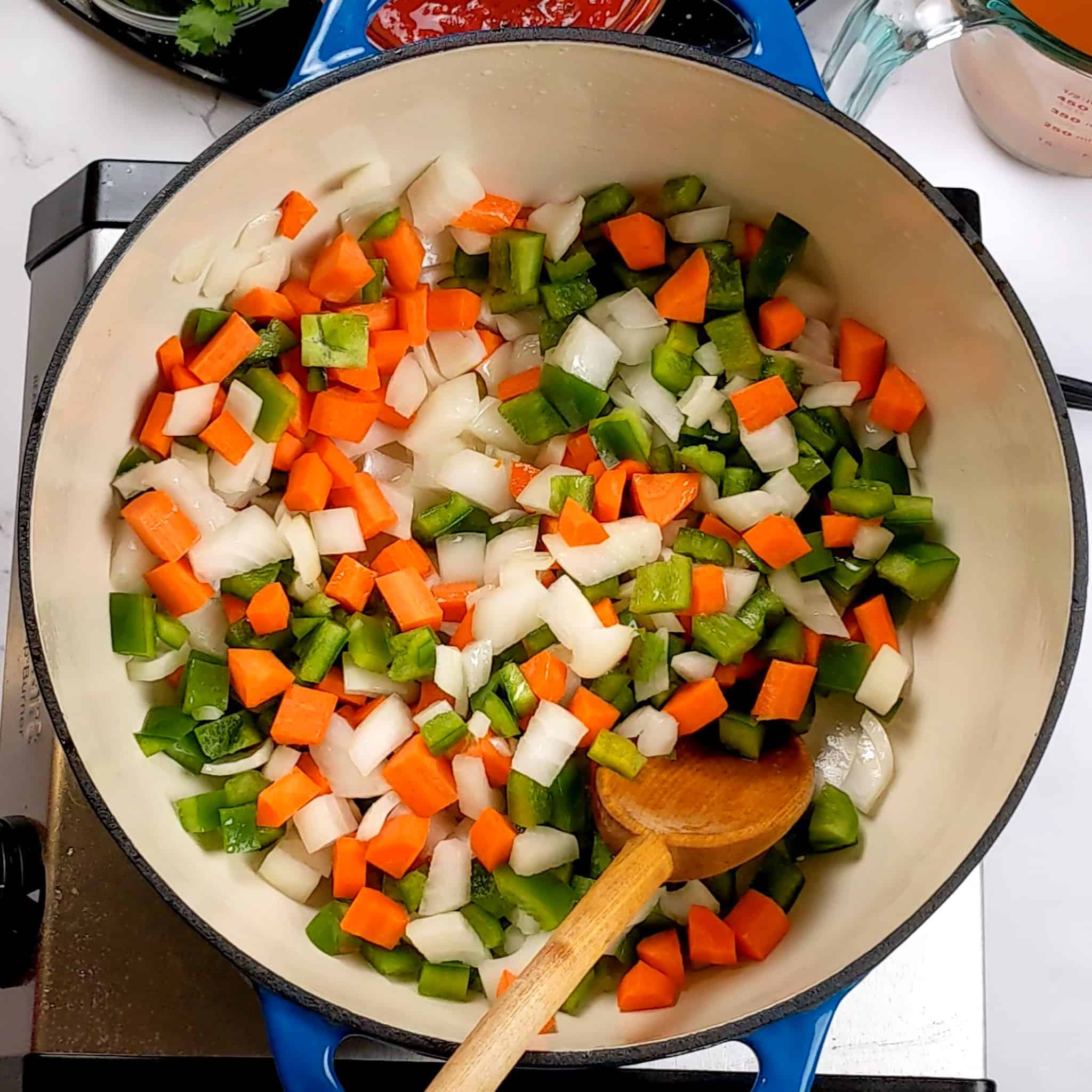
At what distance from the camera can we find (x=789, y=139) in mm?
975

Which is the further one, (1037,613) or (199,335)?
(199,335)

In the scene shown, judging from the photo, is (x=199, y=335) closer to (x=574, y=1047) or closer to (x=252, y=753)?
(x=252, y=753)

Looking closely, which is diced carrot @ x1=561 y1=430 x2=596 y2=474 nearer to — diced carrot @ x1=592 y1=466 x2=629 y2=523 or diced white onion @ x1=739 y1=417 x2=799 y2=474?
diced carrot @ x1=592 y1=466 x2=629 y2=523

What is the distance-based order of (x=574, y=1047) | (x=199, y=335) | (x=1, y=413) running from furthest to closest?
(x=1, y=413) → (x=199, y=335) → (x=574, y=1047)

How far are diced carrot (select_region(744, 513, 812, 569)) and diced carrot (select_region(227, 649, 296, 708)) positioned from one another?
0.44 m

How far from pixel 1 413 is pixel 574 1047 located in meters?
1.00

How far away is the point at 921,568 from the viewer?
102 cm

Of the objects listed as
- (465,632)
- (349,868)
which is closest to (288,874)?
(349,868)

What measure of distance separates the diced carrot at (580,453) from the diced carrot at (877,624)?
289 mm

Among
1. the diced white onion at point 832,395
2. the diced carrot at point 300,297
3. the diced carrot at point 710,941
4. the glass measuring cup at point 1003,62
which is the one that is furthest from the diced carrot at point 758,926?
the glass measuring cup at point 1003,62

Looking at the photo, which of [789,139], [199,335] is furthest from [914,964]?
[199,335]

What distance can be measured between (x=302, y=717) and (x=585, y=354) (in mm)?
426

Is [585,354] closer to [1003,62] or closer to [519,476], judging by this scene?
[519,476]

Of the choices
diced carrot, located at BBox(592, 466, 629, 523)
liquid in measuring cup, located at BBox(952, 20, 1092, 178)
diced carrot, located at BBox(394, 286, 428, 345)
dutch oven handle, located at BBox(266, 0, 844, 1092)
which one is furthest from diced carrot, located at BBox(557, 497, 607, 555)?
liquid in measuring cup, located at BBox(952, 20, 1092, 178)
